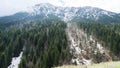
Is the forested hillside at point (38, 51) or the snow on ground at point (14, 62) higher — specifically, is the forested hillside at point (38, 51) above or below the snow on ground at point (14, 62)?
above

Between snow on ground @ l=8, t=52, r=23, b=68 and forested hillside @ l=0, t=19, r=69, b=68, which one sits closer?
forested hillside @ l=0, t=19, r=69, b=68

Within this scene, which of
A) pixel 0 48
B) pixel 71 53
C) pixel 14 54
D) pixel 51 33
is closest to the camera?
pixel 71 53

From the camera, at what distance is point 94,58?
296 ft

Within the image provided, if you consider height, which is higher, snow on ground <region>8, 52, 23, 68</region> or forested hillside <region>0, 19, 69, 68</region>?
forested hillside <region>0, 19, 69, 68</region>

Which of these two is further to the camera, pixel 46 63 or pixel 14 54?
pixel 14 54

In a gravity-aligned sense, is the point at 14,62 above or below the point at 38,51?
below

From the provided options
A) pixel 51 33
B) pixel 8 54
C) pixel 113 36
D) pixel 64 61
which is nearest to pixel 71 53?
pixel 64 61

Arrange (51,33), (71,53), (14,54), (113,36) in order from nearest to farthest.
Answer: (71,53), (113,36), (14,54), (51,33)

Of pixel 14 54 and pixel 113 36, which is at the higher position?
pixel 113 36

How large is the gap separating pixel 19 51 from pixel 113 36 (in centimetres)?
Result: 5717

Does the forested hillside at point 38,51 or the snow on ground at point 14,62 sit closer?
the forested hillside at point 38,51

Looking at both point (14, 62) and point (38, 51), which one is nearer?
point (14, 62)

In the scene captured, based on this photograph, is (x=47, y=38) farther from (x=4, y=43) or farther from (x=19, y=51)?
(x=4, y=43)

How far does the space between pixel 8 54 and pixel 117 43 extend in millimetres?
60233
